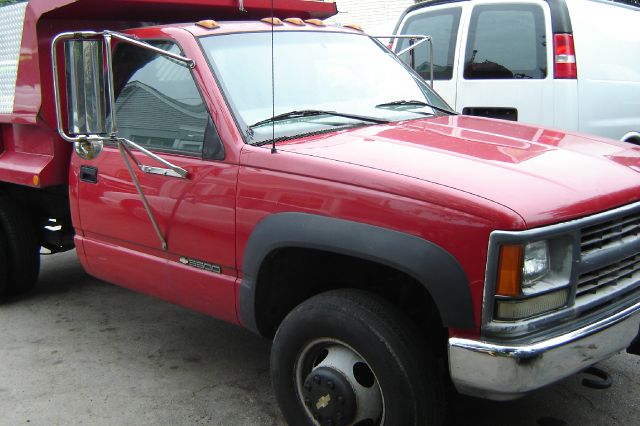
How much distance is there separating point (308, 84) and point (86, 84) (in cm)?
111

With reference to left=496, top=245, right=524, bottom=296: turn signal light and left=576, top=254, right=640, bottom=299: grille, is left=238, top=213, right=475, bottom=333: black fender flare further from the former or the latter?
left=576, top=254, right=640, bottom=299: grille

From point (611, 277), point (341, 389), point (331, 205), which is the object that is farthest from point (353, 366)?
point (611, 277)

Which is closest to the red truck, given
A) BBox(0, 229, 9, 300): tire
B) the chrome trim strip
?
the chrome trim strip

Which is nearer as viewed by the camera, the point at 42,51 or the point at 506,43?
the point at 42,51

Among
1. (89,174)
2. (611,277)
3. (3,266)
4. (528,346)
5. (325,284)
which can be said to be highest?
(89,174)

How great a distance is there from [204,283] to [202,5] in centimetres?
193

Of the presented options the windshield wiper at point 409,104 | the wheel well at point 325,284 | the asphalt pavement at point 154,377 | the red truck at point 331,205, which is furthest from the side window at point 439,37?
the wheel well at point 325,284

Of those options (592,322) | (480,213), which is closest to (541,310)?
(592,322)

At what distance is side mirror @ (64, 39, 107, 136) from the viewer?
10.8 ft

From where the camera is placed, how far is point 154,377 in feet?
13.1

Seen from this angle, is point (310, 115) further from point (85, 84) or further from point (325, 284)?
point (85, 84)

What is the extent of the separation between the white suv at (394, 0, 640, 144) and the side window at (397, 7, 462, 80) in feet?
0.04

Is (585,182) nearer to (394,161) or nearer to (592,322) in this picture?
(592,322)

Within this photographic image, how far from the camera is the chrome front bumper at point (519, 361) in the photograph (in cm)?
244
